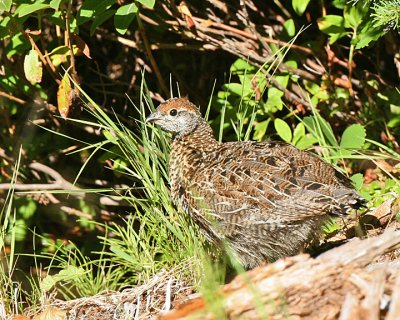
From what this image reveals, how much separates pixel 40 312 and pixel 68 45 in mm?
1741

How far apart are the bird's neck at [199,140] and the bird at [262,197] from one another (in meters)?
0.23

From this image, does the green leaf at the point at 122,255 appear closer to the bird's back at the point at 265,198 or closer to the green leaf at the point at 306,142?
the bird's back at the point at 265,198

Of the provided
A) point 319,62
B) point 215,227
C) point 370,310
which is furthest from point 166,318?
point 319,62

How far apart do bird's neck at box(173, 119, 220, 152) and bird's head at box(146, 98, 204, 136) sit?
0.08ft

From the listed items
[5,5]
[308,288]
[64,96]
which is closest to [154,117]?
[64,96]

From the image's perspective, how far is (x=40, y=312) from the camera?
4.66m

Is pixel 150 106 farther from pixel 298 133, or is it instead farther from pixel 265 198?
pixel 265 198

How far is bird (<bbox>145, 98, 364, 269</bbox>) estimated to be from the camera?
432cm

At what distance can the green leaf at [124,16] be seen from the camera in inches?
192

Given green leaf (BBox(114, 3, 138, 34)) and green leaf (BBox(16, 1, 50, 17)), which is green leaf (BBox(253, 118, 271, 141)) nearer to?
green leaf (BBox(114, 3, 138, 34))

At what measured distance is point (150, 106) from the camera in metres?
5.31

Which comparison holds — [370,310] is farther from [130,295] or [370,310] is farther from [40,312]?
[40,312]

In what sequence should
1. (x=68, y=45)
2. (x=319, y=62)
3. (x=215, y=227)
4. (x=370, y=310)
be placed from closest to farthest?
1. (x=370, y=310)
2. (x=215, y=227)
3. (x=68, y=45)
4. (x=319, y=62)

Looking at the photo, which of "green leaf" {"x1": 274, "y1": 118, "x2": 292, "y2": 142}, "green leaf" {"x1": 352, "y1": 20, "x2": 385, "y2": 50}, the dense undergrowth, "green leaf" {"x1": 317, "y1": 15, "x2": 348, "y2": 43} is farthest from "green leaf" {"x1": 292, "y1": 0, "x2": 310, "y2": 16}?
"green leaf" {"x1": 274, "y1": 118, "x2": 292, "y2": 142}
